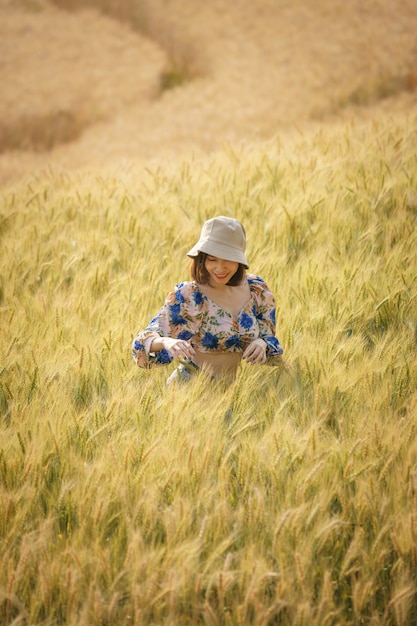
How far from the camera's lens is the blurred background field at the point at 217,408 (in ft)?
4.34

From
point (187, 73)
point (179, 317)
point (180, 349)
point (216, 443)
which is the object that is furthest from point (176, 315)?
point (187, 73)

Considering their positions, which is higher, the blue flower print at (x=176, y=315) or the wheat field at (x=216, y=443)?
the blue flower print at (x=176, y=315)

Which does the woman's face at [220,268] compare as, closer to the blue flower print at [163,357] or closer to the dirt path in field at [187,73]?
the blue flower print at [163,357]

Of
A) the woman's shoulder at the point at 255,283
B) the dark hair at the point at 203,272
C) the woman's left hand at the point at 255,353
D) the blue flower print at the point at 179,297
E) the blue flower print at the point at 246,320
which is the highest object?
the dark hair at the point at 203,272

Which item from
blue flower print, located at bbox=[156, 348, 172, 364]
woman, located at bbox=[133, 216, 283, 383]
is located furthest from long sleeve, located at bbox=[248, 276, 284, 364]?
blue flower print, located at bbox=[156, 348, 172, 364]

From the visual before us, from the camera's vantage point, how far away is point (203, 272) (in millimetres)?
2150

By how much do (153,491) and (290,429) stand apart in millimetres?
422

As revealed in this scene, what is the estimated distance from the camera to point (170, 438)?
170cm

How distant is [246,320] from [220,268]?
0.22 m

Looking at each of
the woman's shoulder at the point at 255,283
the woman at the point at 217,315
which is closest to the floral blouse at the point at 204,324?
the woman at the point at 217,315

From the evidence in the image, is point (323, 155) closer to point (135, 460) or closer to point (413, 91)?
point (135, 460)

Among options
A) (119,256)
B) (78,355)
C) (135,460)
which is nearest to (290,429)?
(135,460)

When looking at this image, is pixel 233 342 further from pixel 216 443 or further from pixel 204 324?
pixel 216 443

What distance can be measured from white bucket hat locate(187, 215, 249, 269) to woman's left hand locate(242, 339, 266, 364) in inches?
10.3
